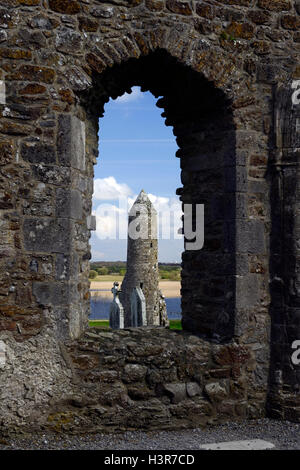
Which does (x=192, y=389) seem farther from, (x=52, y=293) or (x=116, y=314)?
(x=116, y=314)

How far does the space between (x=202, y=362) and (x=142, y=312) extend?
10.7 metres

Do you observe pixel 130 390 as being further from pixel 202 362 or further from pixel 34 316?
pixel 34 316

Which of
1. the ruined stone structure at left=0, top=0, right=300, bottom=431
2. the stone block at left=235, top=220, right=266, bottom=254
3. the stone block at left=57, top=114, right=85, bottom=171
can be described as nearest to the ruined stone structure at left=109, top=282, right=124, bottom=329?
the ruined stone structure at left=0, top=0, right=300, bottom=431

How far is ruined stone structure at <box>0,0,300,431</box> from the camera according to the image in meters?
4.56

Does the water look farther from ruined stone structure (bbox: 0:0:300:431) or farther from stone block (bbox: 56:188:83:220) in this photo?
stone block (bbox: 56:188:83:220)

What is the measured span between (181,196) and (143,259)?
12.8 meters

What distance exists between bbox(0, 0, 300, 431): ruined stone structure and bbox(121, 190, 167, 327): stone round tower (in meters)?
12.2

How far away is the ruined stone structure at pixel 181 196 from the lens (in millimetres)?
4562

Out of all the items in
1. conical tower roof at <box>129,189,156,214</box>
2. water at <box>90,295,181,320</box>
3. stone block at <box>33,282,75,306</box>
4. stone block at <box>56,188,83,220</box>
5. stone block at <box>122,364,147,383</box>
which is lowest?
water at <box>90,295,181,320</box>

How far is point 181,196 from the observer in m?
5.88

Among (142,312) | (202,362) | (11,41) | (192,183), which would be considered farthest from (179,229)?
(142,312)

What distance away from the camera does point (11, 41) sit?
4.59 metres

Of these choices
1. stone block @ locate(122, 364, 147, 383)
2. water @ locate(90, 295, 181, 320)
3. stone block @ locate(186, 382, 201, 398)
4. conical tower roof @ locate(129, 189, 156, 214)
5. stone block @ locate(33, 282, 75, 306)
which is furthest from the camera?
water @ locate(90, 295, 181, 320)

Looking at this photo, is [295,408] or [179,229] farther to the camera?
[179,229]
